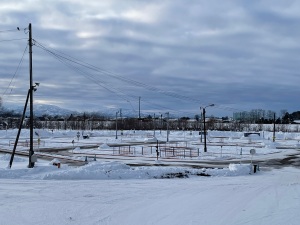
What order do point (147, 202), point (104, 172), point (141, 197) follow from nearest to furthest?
point (147, 202) → point (141, 197) → point (104, 172)

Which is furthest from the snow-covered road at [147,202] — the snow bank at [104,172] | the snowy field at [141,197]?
the snow bank at [104,172]

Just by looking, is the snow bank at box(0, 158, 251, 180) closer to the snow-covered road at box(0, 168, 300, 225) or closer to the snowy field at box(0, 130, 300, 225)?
the snowy field at box(0, 130, 300, 225)

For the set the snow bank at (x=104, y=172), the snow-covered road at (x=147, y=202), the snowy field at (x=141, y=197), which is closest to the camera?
the snow-covered road at (x=147, y=202)

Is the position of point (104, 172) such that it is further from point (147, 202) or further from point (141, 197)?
point (147, 202)

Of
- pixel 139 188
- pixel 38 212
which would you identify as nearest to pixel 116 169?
pixel 139 188

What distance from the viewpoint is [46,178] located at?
22.2m

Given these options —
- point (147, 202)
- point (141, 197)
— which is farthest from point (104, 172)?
point (147, 202)

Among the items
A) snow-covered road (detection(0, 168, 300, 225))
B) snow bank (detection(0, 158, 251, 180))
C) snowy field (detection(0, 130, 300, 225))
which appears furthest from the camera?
snow bank (detection(0, 158, 251, 180))

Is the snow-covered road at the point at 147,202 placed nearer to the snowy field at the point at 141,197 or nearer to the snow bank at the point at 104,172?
the snowy field at the point at 141,197

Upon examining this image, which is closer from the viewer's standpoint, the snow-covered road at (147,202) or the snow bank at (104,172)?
the snow-covered road at (147,202)

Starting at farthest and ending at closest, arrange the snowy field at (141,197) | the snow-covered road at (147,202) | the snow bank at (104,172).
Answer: the snow bank at (104,172)
the snowy field at (141,197)
the snow-covered road at (147,202)

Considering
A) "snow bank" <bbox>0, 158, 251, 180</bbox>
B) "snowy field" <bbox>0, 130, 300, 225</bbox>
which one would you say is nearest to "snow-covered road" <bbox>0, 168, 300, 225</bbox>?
"snowy field" <bbox>0, 130, 300, 225</bbox>

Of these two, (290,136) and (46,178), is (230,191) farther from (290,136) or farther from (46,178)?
(290,136)

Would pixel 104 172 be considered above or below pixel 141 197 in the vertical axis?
above
